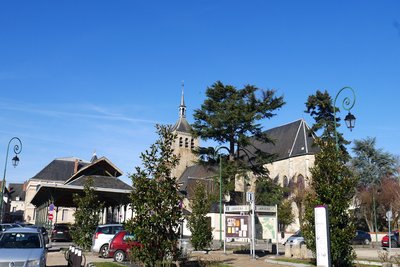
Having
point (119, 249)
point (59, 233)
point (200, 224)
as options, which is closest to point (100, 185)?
point (59, 233)

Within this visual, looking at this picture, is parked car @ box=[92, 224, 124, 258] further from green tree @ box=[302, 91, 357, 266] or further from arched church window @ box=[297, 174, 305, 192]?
arched church window @ box=[297, 174, 305, 192]

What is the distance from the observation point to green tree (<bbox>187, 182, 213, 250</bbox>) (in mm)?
22219

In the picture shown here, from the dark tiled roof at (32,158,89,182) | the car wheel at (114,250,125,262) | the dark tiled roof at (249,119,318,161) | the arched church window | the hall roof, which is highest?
the dark tiled roof at (249,119,318,161)

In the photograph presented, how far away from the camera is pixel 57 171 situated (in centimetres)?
7881

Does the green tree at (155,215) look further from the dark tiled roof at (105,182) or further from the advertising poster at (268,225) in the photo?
the dark tiled roof at (105,182)

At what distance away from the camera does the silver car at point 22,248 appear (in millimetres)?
10008

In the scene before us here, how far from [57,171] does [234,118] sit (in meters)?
50.3

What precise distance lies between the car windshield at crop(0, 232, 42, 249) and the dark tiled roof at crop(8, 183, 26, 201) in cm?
10717

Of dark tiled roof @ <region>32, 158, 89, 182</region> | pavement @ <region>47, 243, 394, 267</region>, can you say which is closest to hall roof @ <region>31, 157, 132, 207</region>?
pavement @ <region>47, 243, 394, 267</region>

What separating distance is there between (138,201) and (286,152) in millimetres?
53921

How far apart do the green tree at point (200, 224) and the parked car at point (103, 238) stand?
4878mm

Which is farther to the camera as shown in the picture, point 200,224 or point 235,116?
point 235,116

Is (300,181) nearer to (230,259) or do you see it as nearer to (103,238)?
(230,259)

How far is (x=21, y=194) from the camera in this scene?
4350 inches
